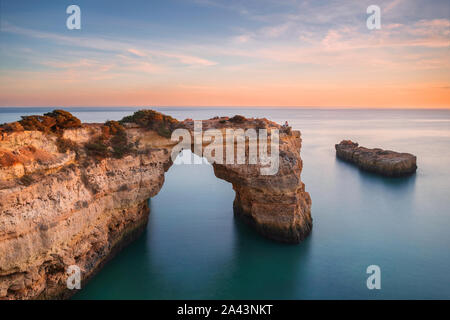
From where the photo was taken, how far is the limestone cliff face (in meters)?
10.5

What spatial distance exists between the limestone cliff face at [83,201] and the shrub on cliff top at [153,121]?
0.34 metres

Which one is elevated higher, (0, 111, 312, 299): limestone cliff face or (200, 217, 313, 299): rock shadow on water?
(0, 111, 312, 299): limestone cliff face

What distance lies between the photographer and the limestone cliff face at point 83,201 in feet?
34.6

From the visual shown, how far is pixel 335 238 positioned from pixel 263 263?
5.97 metres

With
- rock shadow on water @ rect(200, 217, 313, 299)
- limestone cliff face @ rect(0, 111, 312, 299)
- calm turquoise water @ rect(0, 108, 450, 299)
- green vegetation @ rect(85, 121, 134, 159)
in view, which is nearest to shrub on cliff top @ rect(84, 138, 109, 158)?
green vegetation @ rect(85, 121, 134, 159)

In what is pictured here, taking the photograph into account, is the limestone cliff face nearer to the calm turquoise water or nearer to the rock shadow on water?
the rock shadow on water

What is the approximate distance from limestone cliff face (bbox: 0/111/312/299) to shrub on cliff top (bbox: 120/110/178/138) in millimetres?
337

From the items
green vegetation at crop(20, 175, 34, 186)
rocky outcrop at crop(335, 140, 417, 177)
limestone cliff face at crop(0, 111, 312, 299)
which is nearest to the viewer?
limestone cliff face at crop(0, 111, 312, 299)

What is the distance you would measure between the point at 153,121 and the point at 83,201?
619cm

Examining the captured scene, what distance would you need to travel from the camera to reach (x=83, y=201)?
13.0 metres

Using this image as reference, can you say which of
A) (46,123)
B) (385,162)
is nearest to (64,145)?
(46,123)

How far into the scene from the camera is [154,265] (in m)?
15.7

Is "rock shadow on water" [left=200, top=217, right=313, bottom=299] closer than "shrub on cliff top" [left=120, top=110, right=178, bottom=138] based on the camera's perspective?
Yes
